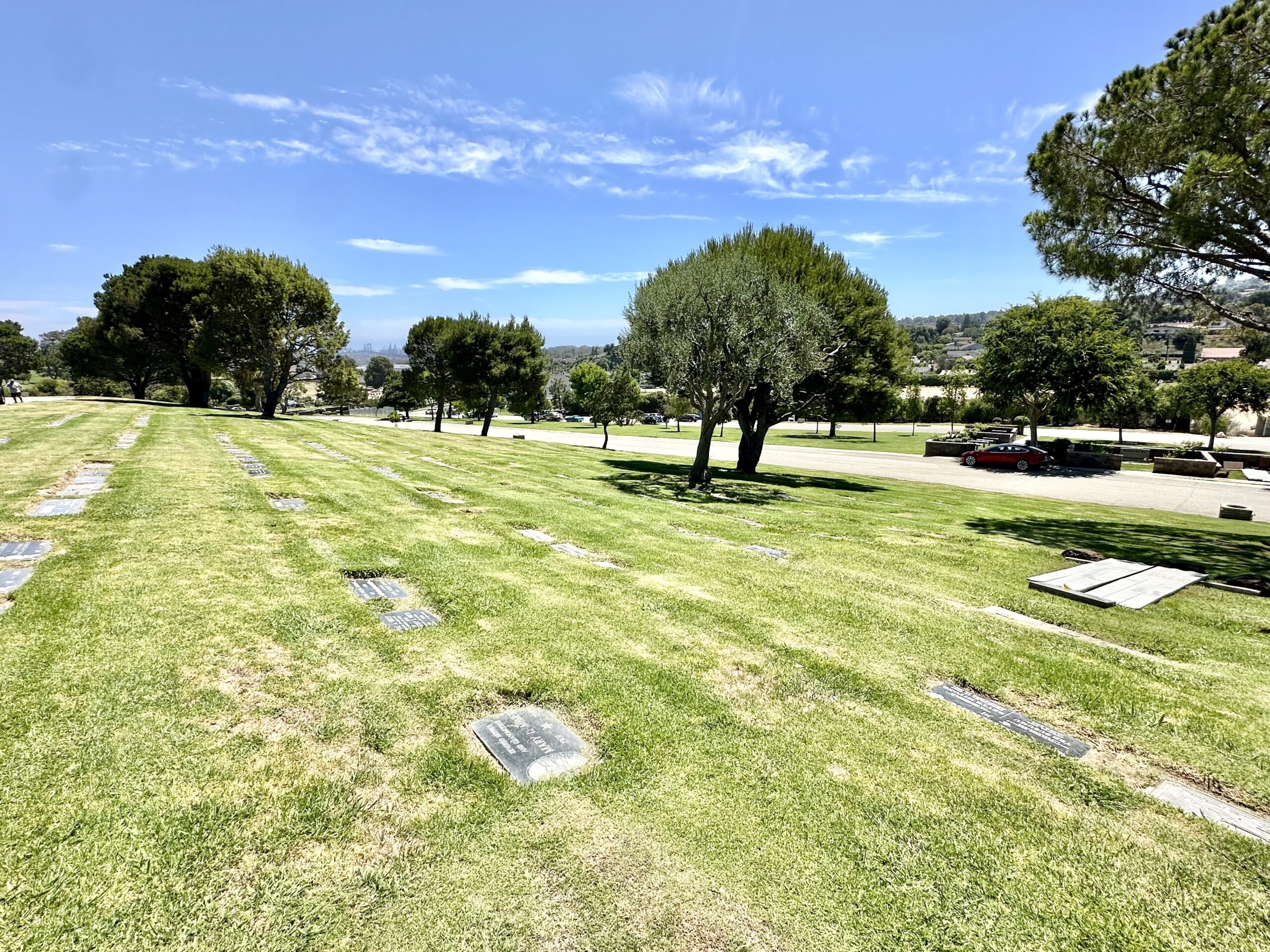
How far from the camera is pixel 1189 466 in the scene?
98.9 ft

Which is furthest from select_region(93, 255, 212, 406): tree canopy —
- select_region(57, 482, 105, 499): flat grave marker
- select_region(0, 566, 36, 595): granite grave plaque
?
select_region(0, 566, 36, 595): granite grave plaque

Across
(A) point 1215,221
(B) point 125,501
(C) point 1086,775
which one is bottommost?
(C) point 1086,775

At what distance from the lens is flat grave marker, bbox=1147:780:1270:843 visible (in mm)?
3430

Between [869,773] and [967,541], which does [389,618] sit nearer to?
[869,773]

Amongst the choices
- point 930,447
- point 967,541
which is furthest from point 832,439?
point 967,541

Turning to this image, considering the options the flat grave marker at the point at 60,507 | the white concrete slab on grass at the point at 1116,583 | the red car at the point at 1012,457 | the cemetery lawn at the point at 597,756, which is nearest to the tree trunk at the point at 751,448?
the white concrete slab on grass at the point at 1116,583

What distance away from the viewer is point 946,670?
5.36m

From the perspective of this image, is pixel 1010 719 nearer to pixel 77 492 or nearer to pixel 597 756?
pixel 597 756

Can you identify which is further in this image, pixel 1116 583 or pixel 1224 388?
pixel 1224 388

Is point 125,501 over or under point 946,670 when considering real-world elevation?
over

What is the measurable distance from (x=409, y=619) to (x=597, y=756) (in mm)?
2914

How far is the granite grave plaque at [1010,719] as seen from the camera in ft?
13.9

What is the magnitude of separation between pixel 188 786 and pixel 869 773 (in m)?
4.31

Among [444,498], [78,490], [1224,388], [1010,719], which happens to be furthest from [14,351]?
[1224,388]
